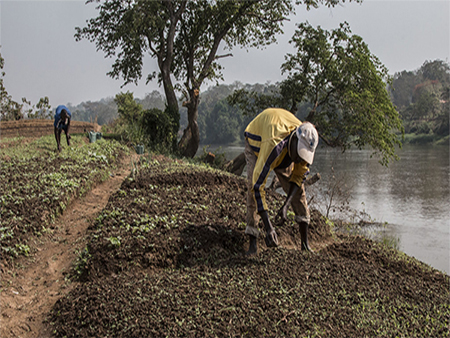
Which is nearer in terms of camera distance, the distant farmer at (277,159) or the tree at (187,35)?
the distant farmer at (277,159)

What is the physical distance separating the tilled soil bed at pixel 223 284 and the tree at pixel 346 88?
25.4ft

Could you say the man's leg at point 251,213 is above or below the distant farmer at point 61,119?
below

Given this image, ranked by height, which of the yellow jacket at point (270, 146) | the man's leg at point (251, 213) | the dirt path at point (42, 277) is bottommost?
the dirt path at point (42, 277)

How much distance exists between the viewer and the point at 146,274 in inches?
174

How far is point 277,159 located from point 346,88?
35.2ft

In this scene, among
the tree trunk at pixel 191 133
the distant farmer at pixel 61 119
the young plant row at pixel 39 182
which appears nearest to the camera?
the young plant row at pixel 39 182

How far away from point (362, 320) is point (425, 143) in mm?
46459

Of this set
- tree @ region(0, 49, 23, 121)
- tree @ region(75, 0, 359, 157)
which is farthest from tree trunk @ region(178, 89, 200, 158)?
tree @ region(0, 49, 23, 121)

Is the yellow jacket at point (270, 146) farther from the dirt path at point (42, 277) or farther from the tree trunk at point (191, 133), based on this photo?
the tree trunk at point (191, 133)

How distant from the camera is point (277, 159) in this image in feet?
14.8

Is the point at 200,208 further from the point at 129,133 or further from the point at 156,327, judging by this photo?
the point at 129,133

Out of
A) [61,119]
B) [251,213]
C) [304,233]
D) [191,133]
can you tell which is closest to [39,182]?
[61,119]

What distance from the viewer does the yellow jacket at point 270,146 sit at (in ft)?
14.5

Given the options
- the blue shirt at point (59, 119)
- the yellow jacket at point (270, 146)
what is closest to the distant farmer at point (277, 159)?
the yellow jacket at point (270, 146)
